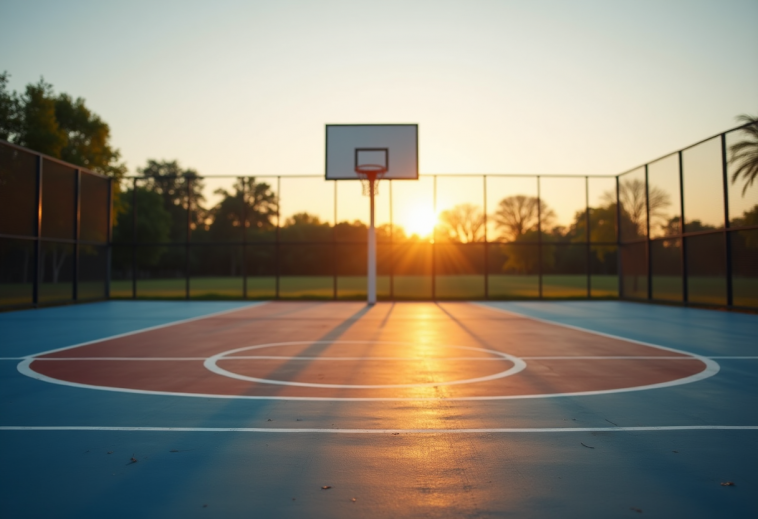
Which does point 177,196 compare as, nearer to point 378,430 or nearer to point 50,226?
point 50,226

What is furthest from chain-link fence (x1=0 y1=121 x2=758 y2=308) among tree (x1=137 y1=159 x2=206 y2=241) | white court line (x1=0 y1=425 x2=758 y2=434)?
tree (x1=137 y1=159 x2=206 y2=241)

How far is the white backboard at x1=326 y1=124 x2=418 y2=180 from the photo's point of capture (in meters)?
19.0

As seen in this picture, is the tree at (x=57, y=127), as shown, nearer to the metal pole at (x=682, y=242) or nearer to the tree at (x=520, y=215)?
the tree at (x=520, y=215)

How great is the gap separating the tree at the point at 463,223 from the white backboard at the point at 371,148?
10.4 ft

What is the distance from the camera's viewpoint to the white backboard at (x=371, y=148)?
62.3ft

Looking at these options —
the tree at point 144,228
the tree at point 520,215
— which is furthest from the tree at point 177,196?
the tree at point 520,215

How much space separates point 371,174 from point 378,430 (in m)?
15.8

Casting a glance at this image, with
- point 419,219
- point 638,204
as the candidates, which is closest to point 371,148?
point 419,219

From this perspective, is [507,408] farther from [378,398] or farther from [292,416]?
[292,416]

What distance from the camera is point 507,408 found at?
14.3 feet

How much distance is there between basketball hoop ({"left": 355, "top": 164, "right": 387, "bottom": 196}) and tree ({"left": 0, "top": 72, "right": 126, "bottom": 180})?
13.1m

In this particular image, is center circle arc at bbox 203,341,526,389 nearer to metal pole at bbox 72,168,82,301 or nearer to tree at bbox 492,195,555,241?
metal pole at bbox 72,168,82,301

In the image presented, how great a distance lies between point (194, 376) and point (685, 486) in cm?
471

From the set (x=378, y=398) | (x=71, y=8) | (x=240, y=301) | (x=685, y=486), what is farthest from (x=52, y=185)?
(x=685, y=486)
